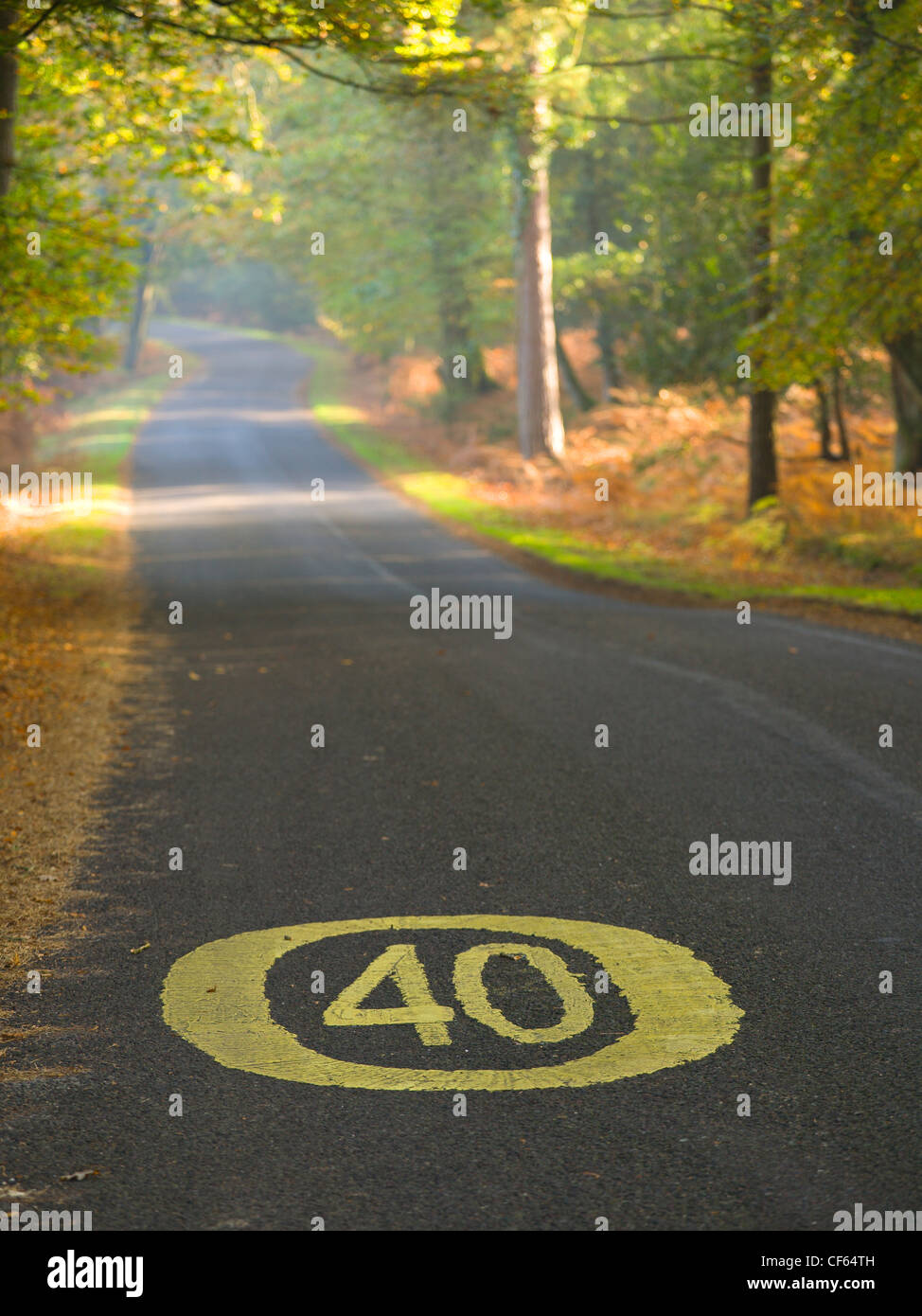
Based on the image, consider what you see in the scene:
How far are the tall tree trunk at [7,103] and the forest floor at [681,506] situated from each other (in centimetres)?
963

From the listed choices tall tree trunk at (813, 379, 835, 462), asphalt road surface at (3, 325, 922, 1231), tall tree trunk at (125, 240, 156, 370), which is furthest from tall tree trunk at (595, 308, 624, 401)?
tall tree trunk at (125, 240, 156, 370)

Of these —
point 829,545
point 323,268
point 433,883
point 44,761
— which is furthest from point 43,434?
point 433,883

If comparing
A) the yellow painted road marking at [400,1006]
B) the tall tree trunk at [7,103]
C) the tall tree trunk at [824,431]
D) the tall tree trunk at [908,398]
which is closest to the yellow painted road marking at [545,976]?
the yellow painted road marking at [400,1006]

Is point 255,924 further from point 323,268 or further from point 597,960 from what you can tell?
point 323,268

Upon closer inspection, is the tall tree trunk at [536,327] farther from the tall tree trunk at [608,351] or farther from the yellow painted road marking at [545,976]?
the yellow painted road marking at [545,976]

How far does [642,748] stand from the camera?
9.30 metres

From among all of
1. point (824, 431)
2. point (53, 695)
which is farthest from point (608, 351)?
point (53, 695)

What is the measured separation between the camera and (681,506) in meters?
26.2

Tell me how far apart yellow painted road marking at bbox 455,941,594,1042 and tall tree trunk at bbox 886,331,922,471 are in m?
17.1

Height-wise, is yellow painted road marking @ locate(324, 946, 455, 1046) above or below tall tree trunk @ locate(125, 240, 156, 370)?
below

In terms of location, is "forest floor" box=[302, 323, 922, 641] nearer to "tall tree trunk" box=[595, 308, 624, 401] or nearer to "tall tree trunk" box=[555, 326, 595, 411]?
"tall tree trunk" box=[555, 326, 595, 411]

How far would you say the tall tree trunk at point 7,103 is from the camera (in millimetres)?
12641

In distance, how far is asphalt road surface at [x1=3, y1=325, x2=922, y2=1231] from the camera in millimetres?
3992

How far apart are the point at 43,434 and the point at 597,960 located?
47.3 meters
